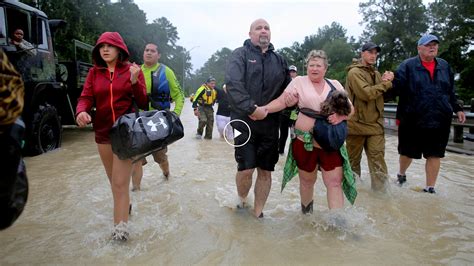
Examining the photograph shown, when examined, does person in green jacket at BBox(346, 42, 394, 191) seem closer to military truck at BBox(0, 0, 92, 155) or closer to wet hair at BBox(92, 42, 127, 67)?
wet hair at BBox(92, 42, 127, 67)

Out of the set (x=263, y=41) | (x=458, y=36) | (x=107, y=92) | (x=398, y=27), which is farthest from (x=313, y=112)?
(x=398, y=27)

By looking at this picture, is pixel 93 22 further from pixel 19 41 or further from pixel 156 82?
pixel 156 82

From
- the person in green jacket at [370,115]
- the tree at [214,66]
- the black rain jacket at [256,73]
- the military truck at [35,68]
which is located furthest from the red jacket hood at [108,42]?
the tree at [214,66]

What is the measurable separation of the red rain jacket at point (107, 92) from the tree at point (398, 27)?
173 ft

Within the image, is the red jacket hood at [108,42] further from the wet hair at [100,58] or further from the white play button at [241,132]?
the white play button at [241,132]

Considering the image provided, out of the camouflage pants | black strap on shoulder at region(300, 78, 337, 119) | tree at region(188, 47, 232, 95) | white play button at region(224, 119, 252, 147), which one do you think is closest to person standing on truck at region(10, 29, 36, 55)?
white play button at region(224, 119, 252, 147)

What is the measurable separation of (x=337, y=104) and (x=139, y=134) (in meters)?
1.69

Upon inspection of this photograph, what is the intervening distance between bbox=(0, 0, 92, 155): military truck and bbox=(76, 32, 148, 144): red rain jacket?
3.49m

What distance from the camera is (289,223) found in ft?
12.3

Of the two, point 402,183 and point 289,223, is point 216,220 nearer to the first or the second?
point 289,223

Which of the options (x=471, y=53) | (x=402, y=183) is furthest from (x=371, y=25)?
(x=402, y=183)

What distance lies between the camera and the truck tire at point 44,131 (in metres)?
6.95

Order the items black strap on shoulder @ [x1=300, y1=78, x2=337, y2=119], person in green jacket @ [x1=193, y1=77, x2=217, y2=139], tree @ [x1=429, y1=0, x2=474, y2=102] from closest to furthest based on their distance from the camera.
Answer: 1. black strap on shoulder @ [x1=300, y1=78, x2=337, y2=119]
2. person in green jacket @ [x1=193, y1=77, x2=217, y2=139]
3. tree @ [x1=429, y1=0, x2=474, y2=102]

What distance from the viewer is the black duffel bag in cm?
295
